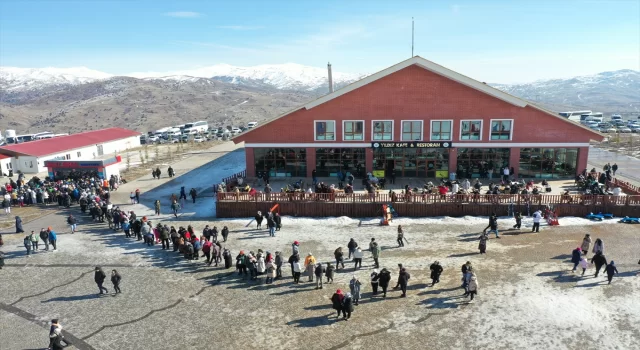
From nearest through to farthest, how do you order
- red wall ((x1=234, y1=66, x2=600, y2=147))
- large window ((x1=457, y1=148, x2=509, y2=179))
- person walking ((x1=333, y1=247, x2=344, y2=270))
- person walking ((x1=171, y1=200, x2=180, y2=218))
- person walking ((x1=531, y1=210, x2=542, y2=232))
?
person walking ((x1=333, y1=247, x2=344, y2=270)) < person walking ((x1=531, y1=210, x2=542, y2=232)) < person walking ((x1=171, y1=200, x2=180, y2=218)) < red wall ((x1=234, y1=66, x2=600, y2=147)) < large window ((x1=457, y1=148, x2=509, y2=179))

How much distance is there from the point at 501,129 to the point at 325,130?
14158mm

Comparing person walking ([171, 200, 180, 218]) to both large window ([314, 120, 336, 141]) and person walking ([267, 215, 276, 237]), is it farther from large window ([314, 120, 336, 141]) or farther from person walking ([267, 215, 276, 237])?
large window ([314, 120, 336, 141])

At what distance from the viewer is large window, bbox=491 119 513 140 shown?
108 ft

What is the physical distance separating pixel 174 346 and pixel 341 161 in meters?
23.5

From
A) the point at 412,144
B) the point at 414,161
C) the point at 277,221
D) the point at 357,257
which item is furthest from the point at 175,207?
the point at 414,161

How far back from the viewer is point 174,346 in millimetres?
13203

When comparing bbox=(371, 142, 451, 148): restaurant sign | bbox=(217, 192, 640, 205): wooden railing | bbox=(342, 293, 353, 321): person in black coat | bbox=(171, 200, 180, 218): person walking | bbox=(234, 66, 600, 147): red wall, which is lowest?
bbox=(342, 293, 353, 321): person in black coat

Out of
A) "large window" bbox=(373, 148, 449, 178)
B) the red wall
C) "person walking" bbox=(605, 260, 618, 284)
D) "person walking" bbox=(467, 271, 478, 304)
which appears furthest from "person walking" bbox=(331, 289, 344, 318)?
the red wall

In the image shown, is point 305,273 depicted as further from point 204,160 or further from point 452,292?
point 204,160

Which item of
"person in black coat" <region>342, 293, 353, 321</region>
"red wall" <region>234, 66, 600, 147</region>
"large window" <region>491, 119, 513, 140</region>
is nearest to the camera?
"person in black coat" <region>342, 293, 353, 321</region>

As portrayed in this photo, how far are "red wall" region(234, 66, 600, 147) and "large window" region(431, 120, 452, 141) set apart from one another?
0.40 meters

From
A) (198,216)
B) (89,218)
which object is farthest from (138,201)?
(198,216)

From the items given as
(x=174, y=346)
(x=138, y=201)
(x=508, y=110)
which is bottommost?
(x=174, y=346)

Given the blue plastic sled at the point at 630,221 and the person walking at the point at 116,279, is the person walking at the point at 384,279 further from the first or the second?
the blue plastic sled at the point at 630,221
